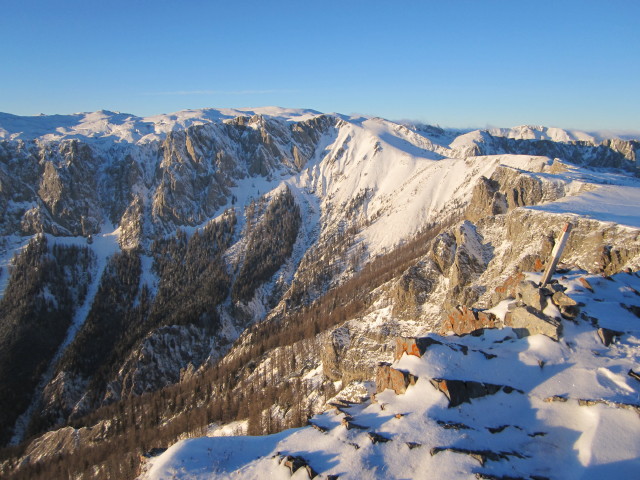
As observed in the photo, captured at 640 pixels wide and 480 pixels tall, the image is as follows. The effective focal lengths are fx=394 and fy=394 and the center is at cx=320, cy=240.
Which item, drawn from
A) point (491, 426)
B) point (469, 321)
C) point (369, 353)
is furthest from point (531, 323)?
point (369, 353)

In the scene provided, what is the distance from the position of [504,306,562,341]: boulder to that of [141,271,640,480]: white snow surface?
2.97 ft

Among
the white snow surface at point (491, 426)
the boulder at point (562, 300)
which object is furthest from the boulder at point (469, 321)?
the boulder at point (562, 300)

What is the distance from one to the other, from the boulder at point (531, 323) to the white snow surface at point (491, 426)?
35.6 inches

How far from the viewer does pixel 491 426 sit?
31062 millimetres

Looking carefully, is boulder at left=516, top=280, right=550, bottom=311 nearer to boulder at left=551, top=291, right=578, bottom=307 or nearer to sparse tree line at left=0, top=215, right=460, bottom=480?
boulder at left=551, top=291, right=578, bottom=307

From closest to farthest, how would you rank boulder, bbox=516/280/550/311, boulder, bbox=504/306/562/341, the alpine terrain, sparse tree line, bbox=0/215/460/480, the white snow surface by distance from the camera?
the white snow surface → the alpine terrain → boulder, bbox=504/306/562/341 → boulder, bbox=516/280/550/311 → sparse tree line, bbox=0/215/460/480

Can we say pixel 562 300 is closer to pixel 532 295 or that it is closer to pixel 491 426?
pixel 532 295

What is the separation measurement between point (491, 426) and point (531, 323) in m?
13.4

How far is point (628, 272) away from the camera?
5216 cm

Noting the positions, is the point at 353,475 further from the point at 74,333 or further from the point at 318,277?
the point at 74,333

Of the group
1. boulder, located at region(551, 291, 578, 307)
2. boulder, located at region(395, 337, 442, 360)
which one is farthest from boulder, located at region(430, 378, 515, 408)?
boulder, located at region(551, 291, 578, 307)

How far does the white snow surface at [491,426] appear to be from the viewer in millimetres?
27406

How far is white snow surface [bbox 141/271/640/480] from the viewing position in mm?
27406

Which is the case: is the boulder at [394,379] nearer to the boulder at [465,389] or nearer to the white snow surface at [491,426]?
the white snow surface at [491,426]
